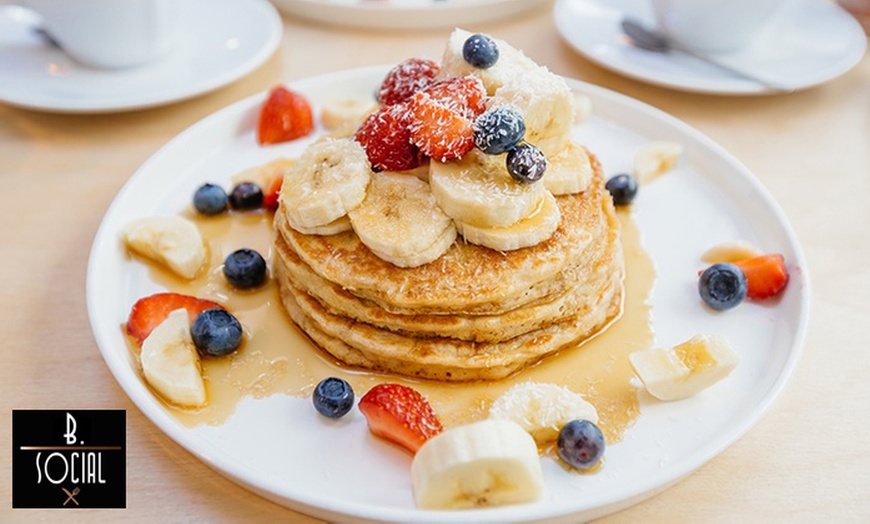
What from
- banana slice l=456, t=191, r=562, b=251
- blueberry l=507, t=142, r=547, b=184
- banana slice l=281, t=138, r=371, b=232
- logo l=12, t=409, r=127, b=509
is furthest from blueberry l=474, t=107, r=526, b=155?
logo l=12, t=409, r=127, b=509

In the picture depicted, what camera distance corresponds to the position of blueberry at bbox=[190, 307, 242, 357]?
1.87 m

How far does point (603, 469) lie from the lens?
1634 millimetres

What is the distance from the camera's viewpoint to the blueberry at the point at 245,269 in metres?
2.10

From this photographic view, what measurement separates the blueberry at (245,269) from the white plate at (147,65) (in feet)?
3.03

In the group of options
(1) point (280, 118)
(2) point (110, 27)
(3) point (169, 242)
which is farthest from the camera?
(2) point (110, 27)

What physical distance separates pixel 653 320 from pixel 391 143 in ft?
2.55

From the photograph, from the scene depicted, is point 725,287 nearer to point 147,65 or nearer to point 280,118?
point 280,118

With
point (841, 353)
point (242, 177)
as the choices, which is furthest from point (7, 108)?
point (841, 353)

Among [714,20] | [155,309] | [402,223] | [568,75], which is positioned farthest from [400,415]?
[714,20]

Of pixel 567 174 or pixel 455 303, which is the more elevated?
pixel 567 174

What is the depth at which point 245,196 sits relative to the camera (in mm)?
2365

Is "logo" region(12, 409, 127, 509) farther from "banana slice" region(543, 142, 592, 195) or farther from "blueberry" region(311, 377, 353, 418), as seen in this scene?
"banana slice" region(543, 142, 592, 195)

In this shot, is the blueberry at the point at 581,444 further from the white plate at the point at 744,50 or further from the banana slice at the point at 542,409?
the white plate at the point at 744,50

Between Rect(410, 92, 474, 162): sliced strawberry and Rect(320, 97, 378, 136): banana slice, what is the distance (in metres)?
0.78
